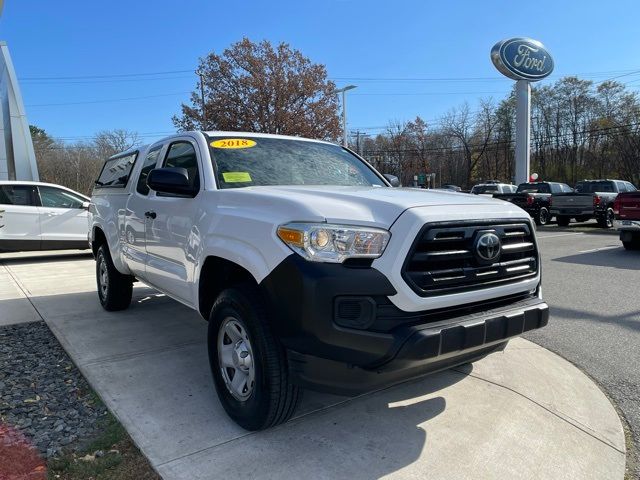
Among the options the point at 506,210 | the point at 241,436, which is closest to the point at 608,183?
the point at 506,210

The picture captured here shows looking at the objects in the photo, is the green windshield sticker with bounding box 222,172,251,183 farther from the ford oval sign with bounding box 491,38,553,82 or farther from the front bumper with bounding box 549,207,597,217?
the ford oval sign with bounding box 491,38,553,82

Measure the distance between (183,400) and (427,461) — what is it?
68.4 inches

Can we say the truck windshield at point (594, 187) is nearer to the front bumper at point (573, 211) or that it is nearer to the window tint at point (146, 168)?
the front bumper at point (573, 211)

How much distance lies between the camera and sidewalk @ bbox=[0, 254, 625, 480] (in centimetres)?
271

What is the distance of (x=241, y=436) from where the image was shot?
3.00 m

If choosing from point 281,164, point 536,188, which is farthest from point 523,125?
point 281,164

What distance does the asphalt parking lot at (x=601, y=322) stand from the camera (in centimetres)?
387

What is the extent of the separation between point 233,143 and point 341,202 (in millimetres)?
1559

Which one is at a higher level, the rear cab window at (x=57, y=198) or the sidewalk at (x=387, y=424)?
the rear cab window at (x=57, y=198)

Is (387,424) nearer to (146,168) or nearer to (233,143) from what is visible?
(233,143)

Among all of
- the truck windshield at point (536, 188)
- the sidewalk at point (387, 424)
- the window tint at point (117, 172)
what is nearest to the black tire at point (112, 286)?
the window tint at point (117, 172)

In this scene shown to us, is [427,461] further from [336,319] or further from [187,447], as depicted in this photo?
[187,447]

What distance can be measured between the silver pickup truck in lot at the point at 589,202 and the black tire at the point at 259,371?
64.6 feet

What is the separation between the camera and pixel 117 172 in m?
6.00
